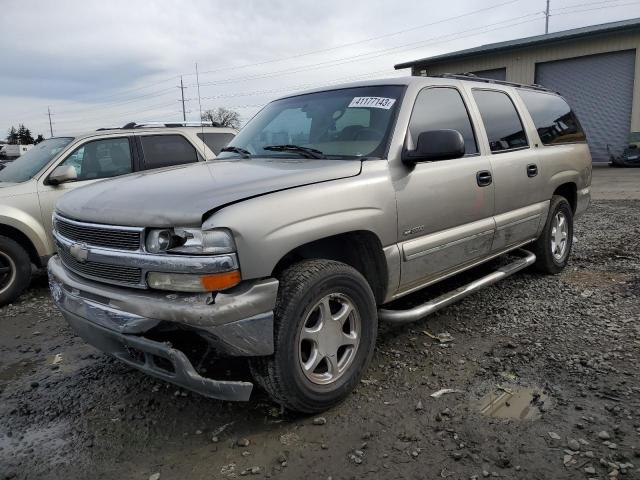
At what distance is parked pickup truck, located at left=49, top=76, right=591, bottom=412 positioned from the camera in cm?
245

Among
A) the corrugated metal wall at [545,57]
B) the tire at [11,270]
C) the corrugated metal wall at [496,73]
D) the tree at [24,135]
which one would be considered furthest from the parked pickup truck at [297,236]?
the tree at [24,135]

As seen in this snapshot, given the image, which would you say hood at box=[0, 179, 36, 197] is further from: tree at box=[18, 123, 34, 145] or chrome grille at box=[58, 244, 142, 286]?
tree at box=[18, 123, 34, 145]

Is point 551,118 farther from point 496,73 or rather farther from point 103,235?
point 496,73

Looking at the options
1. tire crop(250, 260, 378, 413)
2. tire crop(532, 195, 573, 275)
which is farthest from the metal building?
tire crop(250, 260, 378, 413)

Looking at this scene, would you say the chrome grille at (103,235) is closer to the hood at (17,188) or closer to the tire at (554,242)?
the hood at (17,188)

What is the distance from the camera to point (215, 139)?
23.2 ft

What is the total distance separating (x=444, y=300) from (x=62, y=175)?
13.9 ft

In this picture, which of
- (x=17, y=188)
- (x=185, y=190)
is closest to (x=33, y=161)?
(x=17, y=188)

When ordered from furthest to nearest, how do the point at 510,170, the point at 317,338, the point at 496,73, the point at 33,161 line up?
1. the point at 496,73
2. the point at 33,161
3. the point at 510,170
4. the point at 317,338

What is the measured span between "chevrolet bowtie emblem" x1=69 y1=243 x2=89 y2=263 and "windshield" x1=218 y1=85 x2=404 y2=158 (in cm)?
144

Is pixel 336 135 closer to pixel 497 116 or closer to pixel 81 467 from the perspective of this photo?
pixel 497 116

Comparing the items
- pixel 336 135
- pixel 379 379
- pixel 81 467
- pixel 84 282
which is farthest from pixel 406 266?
pixel 81 467

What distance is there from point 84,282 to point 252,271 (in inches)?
42.7

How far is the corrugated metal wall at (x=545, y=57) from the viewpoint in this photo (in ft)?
65.8
